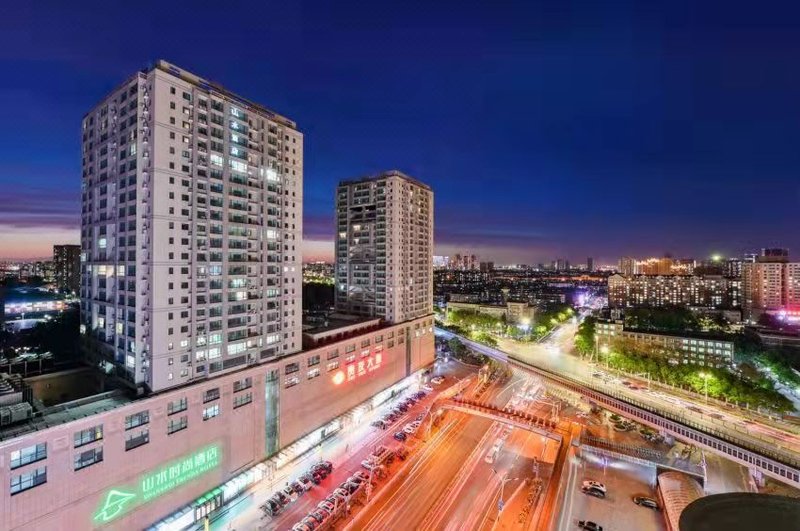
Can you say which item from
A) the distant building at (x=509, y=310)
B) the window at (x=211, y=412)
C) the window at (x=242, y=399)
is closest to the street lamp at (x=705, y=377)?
the distant building at (x=509, y=310)

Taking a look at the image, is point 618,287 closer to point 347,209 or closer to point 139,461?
point 347,209

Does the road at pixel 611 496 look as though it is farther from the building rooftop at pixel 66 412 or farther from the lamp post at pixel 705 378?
the building rooftop at pixel 66 412

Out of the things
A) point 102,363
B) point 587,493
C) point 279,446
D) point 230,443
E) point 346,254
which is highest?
point 346,254

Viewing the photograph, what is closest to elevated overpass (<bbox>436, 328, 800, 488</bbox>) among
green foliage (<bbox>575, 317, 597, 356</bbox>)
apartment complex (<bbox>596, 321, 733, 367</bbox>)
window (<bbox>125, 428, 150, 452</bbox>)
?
apartment complex (<bbox>596, 321, 733, 367</bbox>)

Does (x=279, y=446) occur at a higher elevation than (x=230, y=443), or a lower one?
lower

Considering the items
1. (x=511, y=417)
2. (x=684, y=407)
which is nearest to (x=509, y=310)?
(x=684, y=407)

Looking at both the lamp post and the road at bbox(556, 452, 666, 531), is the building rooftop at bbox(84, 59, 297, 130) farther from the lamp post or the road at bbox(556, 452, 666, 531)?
the lamp post

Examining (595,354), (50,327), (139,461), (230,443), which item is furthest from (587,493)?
(50,327)
